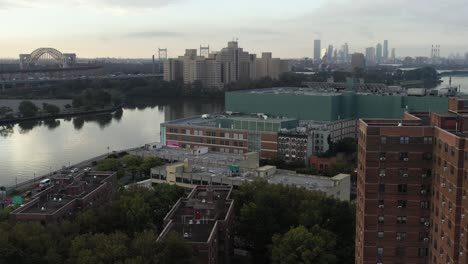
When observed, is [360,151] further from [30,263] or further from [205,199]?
[30,263]

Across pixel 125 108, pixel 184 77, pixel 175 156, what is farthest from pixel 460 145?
pixel 184 77

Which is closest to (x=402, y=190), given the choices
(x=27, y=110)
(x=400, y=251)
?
(x=400, y=251)

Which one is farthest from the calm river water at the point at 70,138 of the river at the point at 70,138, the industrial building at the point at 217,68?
the industrial building at the point at 217,68

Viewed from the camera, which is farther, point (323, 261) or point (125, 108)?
point (125, 108)

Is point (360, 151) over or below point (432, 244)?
over

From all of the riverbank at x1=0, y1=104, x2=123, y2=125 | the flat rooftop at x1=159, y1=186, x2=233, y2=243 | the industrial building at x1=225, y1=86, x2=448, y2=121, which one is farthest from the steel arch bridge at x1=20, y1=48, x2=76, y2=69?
the flat rooftop at x1=159, y1=186, x2=233, y2=243

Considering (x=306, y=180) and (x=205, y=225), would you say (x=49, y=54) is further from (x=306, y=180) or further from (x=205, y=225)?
(x=205, y=225)

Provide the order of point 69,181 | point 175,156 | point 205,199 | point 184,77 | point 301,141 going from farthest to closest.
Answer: point 184,77 → point 301,141 → point 175,156 → point 69,181 → point 205,199
